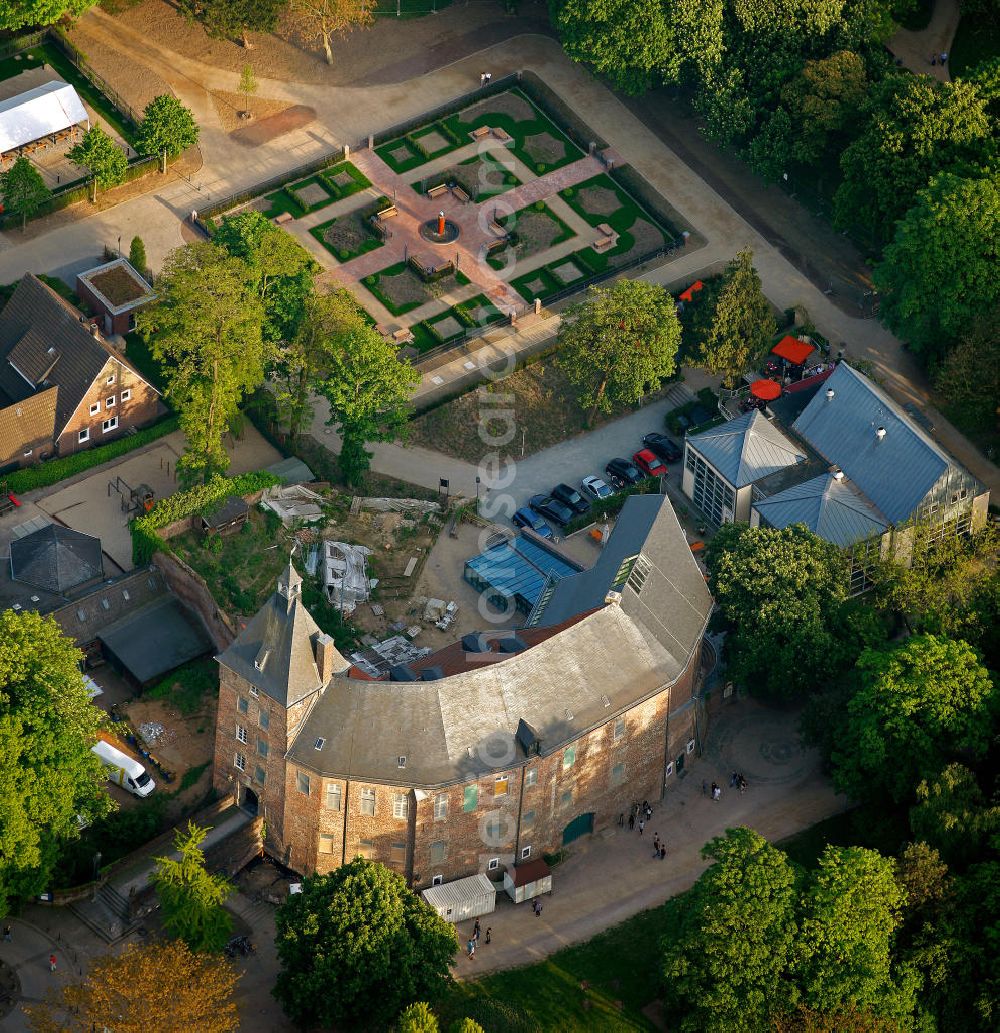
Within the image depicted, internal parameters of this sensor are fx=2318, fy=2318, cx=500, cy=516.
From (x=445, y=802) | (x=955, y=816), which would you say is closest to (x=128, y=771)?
(x=445, y=802)

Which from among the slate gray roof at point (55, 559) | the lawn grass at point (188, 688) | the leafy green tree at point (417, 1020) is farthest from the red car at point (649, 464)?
the leafy green tree at point (417, 1020)

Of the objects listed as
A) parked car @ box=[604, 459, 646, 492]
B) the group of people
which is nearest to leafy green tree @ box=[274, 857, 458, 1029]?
the group of people

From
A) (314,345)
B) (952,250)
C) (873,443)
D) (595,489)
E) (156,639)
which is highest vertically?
(952,250)

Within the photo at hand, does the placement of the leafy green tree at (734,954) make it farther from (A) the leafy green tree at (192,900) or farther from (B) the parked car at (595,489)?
(B) the parked car at (595,489)

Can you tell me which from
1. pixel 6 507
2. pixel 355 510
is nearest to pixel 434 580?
pixel 355 510

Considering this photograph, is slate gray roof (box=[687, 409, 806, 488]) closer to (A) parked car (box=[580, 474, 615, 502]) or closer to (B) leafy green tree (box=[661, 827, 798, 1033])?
(A) parked car (box=[580, 474, 615, 502])

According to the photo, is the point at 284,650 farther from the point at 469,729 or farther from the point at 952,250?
the point at 952,250
